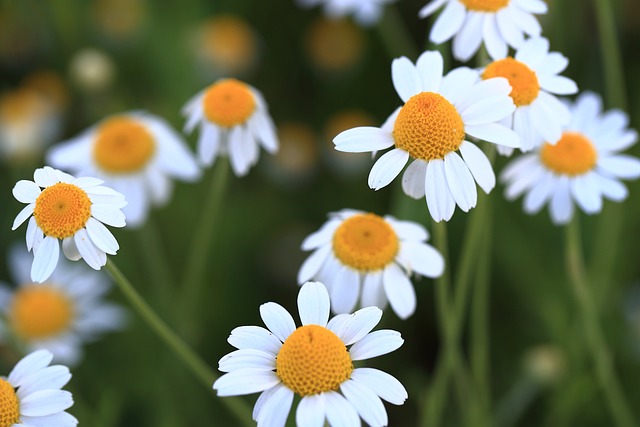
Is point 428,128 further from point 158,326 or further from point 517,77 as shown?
point 158,326

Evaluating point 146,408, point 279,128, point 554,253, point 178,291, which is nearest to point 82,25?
point 279,128

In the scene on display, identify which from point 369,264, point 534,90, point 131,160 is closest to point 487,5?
point 534,90

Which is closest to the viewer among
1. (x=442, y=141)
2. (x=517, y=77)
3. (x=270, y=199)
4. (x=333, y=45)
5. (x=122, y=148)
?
(x=442, y=141)

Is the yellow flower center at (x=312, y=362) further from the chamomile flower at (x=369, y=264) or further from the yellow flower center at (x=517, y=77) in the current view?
the yellow flower center at (x=517, y=77)

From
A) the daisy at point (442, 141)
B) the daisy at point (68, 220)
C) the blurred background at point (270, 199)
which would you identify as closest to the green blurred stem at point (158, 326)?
the daisy at point (68, 220)

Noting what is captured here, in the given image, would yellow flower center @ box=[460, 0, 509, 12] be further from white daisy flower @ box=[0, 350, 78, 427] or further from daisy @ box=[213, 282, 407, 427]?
white daisy flower @ box=[0, 350, 78, 427]

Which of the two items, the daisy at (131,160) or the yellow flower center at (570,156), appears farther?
the daisy at (131,160)

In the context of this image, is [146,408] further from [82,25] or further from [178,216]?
[82,25]
